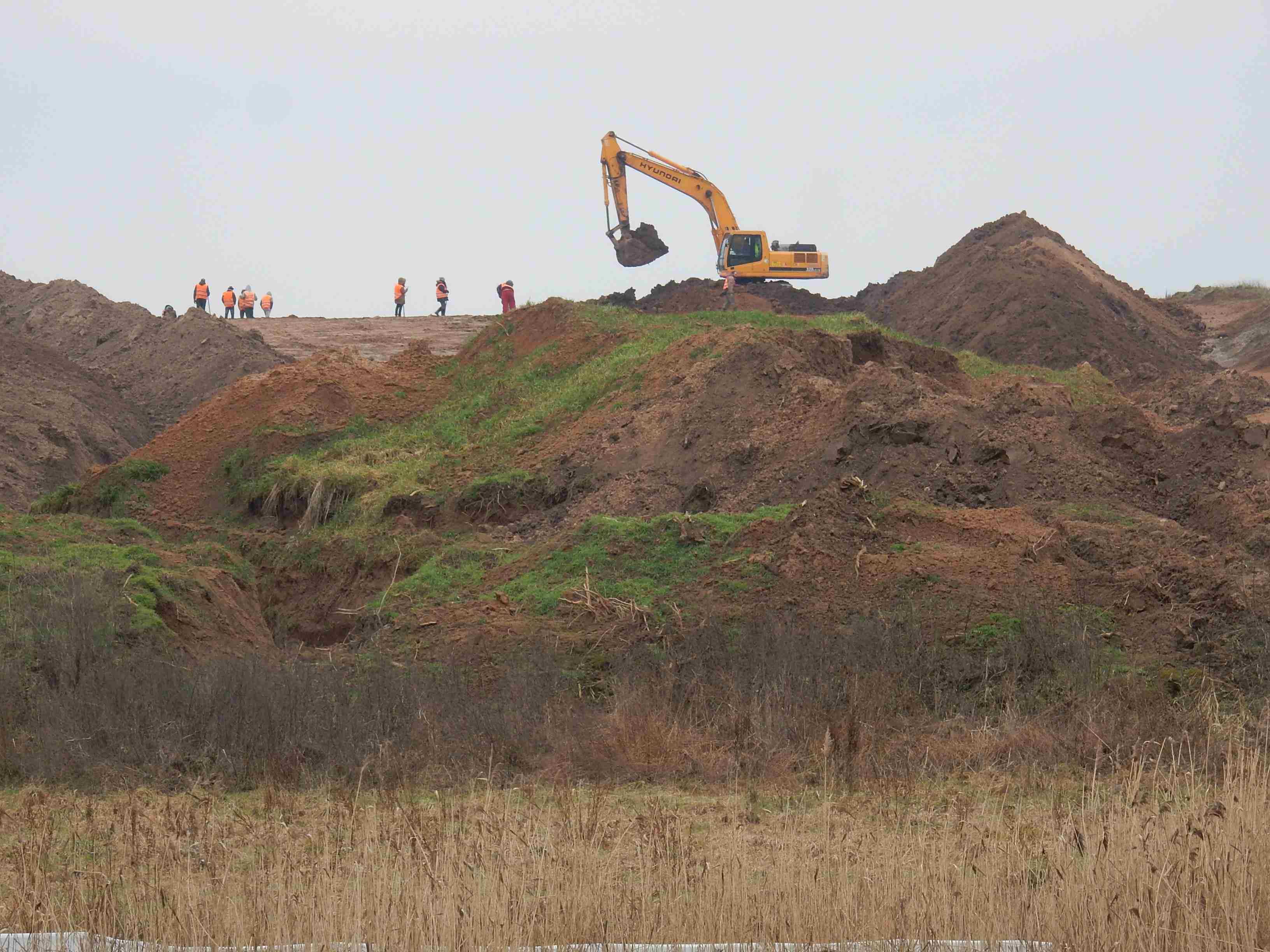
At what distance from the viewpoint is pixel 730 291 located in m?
31.3

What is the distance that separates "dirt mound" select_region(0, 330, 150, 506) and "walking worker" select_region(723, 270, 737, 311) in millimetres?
12405

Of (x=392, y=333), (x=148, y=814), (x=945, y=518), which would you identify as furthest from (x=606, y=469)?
(x=392, y=333)

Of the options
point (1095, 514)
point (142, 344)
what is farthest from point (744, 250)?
point (1095, 514)

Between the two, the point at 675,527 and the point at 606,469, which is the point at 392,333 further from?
the point at 675,527

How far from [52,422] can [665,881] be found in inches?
855

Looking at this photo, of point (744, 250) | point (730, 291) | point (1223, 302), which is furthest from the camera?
point (1223, 302)

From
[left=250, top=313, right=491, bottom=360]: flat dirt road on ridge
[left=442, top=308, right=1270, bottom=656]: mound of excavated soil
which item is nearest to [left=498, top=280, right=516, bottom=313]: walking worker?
[left=250, top=313, right=491, bottom=360]: flat dirt road on ridge

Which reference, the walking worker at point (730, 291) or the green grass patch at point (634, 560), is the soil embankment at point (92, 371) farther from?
the green grass patch at point (634, 560)

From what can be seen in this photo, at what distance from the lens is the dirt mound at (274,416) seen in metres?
20.0

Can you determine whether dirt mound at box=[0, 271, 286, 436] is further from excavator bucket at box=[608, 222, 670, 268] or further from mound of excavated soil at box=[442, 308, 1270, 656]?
mound of excavated soil at box=[442, 308, 1270, 656]

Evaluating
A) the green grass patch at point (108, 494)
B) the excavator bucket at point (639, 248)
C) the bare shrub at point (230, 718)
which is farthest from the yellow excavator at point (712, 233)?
the bare shrub at point (230, 718)

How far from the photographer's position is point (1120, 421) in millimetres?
17375

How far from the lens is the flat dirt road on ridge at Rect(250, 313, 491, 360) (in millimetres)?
34469

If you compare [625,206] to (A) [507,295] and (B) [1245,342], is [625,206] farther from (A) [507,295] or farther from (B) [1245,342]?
(B) [1245,342]
